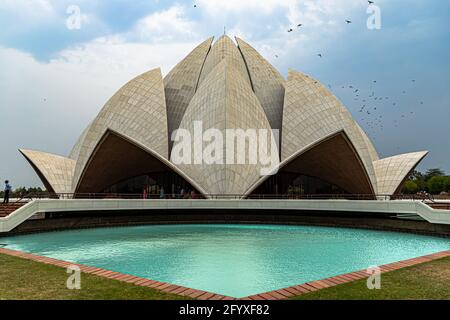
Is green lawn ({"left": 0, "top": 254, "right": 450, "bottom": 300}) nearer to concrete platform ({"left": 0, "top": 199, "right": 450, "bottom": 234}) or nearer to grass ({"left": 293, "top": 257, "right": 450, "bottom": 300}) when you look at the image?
grass ({"left": 293, "top": 257, "right": 450, "bottom": 300})

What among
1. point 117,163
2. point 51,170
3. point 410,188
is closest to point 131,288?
point 117,163

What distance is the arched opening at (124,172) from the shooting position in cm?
2320

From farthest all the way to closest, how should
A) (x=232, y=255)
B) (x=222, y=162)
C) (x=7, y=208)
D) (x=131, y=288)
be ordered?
(x=222, y=162), (x=7, y=208), (x=232, y=255), (x=131, y=288)

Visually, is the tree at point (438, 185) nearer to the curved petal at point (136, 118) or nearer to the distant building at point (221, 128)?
the distant building at point (221, 128)

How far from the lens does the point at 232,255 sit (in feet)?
28.1

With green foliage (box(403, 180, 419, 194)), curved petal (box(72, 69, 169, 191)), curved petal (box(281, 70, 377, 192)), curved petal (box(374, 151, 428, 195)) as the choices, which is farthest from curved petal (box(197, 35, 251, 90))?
green foliage (box(403, 180, 419, 194))

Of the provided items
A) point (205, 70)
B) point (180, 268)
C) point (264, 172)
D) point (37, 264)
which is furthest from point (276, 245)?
point (205, 70)

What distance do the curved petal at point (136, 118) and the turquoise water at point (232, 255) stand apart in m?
12.9

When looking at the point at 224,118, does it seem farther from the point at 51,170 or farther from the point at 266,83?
the point at 51,170

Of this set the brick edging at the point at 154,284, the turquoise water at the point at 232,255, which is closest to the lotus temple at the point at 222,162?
the turquoise water at the point at 232,255

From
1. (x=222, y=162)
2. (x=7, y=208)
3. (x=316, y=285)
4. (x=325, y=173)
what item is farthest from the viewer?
(x=325, y=173)

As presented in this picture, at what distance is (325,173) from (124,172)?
1736 cm

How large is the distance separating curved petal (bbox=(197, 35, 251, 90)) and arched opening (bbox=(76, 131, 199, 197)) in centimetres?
962
